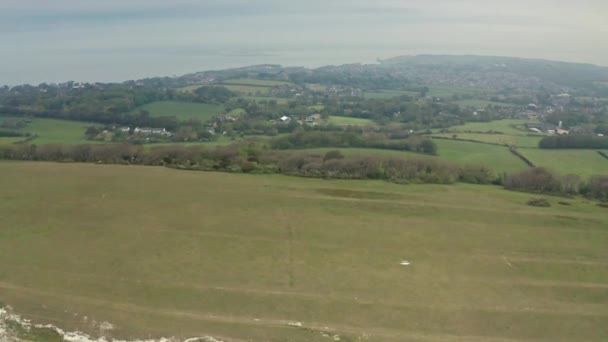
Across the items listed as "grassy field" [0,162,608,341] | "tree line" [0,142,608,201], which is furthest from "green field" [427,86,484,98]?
"grassy field" [0,162,608,341]

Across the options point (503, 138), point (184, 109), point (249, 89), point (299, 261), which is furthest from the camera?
point (249, 89)

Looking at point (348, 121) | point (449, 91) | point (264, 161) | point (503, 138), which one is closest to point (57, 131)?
point (264, 161)

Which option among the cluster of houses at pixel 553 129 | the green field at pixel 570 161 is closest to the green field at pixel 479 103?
the cluster of houses at pixel 553 129

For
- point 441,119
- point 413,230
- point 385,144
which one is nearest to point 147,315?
point 413,230

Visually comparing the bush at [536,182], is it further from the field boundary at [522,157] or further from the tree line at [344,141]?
the tree line at [344,141]

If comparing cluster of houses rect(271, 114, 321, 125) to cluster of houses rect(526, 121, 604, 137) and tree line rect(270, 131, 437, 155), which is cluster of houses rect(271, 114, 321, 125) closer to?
tree line rect(270, 131, 437, 155)

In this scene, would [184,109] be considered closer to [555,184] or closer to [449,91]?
[555,184]
